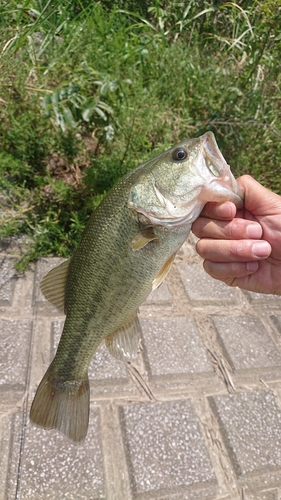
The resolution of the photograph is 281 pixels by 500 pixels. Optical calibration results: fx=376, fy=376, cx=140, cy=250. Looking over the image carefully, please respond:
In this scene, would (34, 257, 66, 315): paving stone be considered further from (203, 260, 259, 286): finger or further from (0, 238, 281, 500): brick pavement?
(203, 260, 259, 286): finger

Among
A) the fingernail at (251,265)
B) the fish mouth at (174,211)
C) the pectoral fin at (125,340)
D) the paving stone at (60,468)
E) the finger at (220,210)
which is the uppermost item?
the fish mouth at (174,211)

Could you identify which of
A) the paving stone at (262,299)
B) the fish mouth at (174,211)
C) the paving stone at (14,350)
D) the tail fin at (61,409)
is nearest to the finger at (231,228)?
the fish mouth at (174,211)

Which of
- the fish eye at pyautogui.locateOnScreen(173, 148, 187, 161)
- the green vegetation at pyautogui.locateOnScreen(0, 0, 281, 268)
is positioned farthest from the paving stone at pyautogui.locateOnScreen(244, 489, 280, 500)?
the green vegetation at pyautogui.locateOnScreen(0, 0, 281, 268)

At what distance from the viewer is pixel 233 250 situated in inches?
59.1

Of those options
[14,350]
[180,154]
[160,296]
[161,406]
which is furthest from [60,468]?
[180,154]

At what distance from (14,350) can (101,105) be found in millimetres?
1772

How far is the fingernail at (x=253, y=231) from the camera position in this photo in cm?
150

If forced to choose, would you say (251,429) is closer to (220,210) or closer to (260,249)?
(260,249)

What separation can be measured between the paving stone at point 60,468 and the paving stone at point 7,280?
0.86 metres

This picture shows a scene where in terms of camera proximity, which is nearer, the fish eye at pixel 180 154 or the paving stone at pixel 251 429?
the fish eye at pixel 180 154

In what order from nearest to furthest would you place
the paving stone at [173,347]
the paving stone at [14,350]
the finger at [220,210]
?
the finger at [220,210] → the paving stone at [14,350] → the paving stone at [173,347]

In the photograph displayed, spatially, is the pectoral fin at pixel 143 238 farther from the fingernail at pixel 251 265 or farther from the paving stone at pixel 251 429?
the paving stone at pixel 251 429

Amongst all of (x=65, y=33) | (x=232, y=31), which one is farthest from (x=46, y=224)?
(x=232, y=31)

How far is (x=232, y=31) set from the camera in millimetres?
4570
